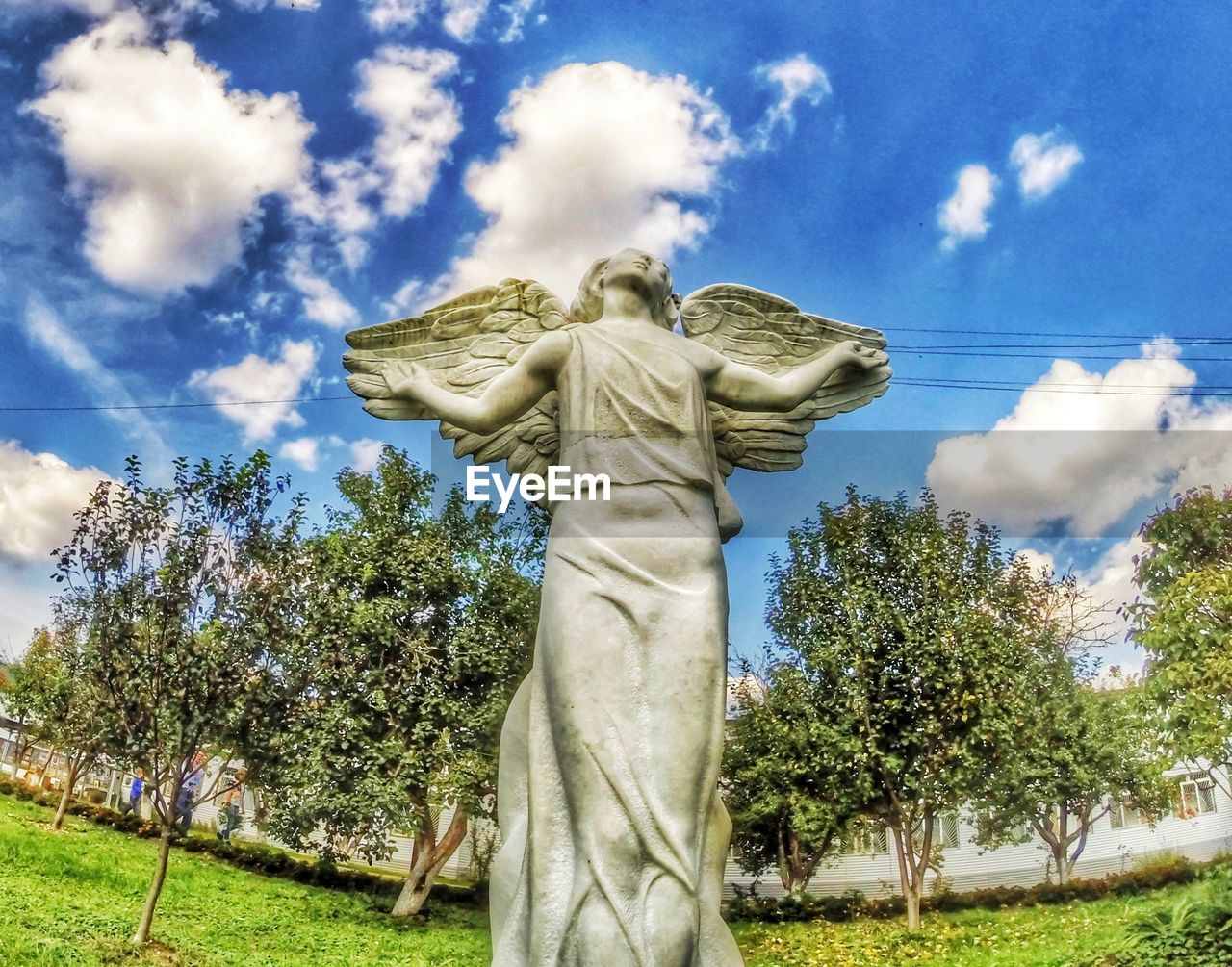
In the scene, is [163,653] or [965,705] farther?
[965,705]

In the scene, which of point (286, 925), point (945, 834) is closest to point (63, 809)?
point (286, 925)

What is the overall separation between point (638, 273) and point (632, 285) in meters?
0.06

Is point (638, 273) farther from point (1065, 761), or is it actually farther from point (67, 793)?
point (67, 793)

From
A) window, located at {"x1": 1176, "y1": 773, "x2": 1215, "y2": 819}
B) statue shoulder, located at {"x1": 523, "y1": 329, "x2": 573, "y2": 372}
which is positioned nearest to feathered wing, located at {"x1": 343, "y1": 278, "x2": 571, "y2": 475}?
statue shoulder, located at {"x1": 523, "y1": 329, "x2": 573, "y2": 372}

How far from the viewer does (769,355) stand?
4.92 metres

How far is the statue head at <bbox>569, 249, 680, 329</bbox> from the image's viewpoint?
450cm

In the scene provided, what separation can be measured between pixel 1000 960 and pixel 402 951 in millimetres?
9356

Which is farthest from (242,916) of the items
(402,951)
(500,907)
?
(500,907)

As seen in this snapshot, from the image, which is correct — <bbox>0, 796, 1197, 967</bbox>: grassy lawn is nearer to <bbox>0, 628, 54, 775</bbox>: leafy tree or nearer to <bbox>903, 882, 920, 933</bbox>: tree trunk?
<bbox>903, 882, 920, 933</bbox>: tree trunk

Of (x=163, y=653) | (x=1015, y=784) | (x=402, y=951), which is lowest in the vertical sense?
(x=402, y=951)

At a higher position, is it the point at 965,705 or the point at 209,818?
the point at 965,705

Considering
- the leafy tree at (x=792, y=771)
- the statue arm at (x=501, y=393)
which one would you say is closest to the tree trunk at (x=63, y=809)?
the leafy tree at (x=792, y=771)

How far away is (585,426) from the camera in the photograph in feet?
13.5

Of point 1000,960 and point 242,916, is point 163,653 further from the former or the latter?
point 1000,960
